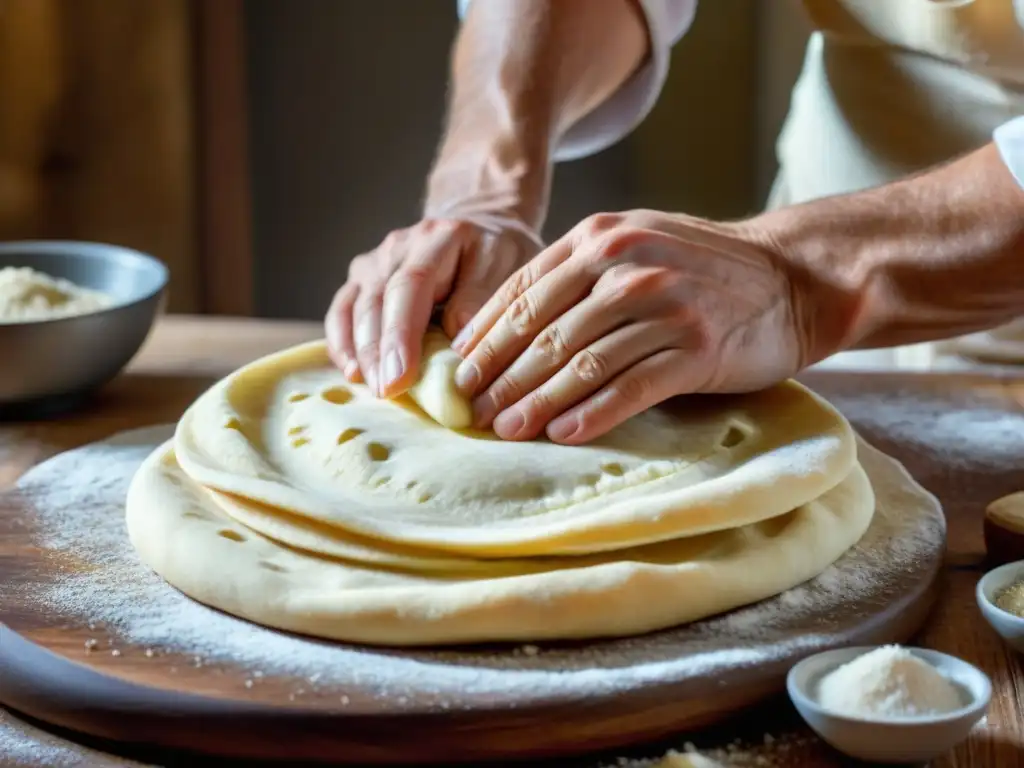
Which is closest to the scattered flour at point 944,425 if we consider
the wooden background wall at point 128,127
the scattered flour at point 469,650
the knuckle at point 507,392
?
the scattered flour at point 469,650

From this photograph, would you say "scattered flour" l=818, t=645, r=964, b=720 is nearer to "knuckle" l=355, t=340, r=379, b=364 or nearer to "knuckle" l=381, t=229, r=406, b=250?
"knuckle" l=355, t=340, r=379, b=364

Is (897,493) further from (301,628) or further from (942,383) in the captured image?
(301,628)

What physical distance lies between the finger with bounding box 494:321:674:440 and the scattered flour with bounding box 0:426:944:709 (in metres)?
0.26

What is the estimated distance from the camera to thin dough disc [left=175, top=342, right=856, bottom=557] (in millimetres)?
989

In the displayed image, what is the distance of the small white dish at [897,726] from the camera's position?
789 millimetres

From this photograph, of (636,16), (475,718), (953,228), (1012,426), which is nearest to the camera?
(475,718)

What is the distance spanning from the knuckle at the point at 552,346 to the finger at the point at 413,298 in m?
0.14

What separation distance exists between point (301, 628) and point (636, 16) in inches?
A: 46.0

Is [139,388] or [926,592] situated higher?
[926,592]

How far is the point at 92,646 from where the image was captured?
940mm

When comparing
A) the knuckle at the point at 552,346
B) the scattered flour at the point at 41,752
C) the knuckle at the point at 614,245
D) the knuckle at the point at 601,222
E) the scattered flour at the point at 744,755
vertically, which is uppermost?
the knuckle at the point at 601,222

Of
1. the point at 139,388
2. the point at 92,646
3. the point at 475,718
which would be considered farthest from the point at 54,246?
the point at 475,718

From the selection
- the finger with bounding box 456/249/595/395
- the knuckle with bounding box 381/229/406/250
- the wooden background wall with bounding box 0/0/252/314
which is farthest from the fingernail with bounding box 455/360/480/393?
the wooden background wall with bounding box 0/0/252/314

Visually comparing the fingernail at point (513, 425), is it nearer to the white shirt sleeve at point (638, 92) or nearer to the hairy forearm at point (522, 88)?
the hairy forearm at point (522, 88)
